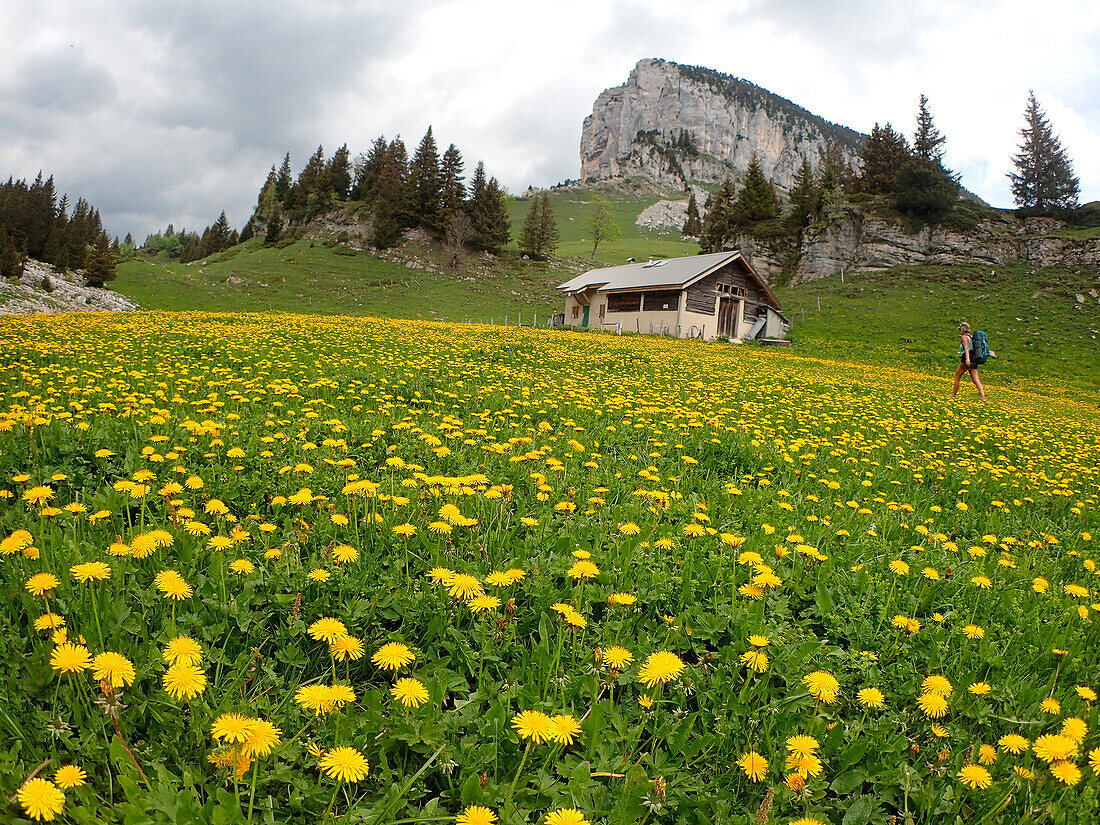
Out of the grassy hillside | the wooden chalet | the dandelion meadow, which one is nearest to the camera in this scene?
the dandelion meadow

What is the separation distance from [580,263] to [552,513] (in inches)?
3036

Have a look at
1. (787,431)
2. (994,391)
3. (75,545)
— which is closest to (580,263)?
(994,391)

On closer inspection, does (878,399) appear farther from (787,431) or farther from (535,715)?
(535,715)

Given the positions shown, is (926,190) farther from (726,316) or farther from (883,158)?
(726,316)

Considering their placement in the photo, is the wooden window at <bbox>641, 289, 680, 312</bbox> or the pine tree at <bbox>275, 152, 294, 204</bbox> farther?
the pine tree at <bbox>275, 152, 294, 204</bbox>

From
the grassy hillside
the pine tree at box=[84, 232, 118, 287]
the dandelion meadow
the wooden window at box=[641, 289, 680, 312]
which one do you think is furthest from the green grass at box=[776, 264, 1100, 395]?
the pine tree at box=[84, 232, 118, 287]

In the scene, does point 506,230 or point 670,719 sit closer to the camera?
point 670,719

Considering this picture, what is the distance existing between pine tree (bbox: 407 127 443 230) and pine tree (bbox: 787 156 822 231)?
129 feet

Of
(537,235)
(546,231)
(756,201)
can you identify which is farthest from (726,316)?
(546,231)

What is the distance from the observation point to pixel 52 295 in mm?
29125

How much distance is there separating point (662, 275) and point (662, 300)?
2158mm

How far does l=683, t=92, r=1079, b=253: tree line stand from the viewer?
48.2m

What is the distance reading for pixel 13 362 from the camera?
6.73 meters

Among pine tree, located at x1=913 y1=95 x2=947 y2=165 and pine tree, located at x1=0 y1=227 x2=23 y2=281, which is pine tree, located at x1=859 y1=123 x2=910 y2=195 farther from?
pine tree, located at x1=0 y1=227 x2=23 y2=281
